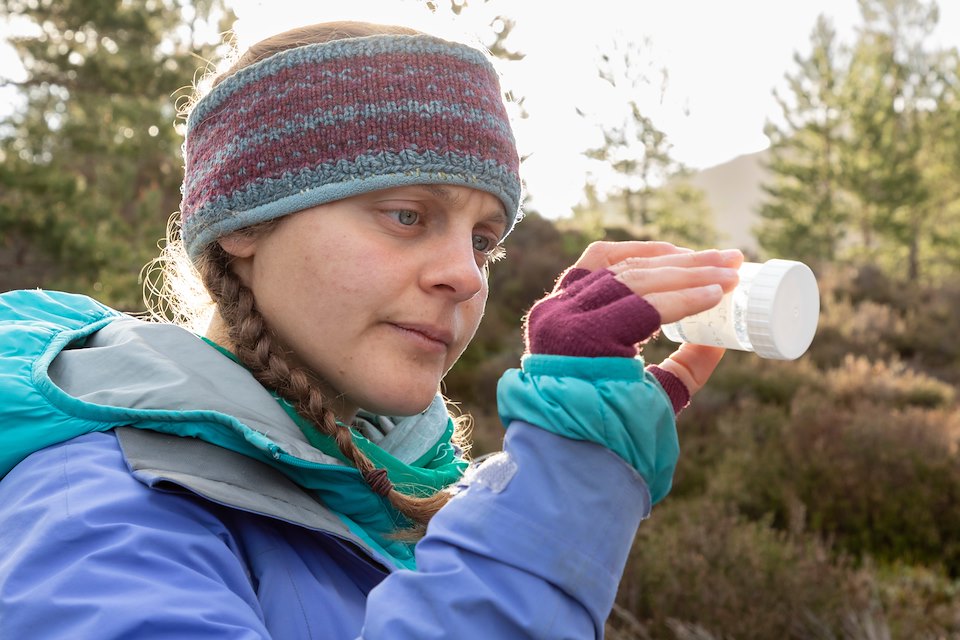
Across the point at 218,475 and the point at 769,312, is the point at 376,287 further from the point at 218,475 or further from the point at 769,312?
the point at 769,312

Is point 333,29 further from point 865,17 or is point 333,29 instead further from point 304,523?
point 865,17

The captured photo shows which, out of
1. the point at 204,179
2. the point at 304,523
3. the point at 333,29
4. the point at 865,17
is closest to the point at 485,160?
the point at 333,29

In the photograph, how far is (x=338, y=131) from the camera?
55.5 inches

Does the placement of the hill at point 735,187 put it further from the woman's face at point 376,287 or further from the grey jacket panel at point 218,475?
the grey jacket panel at point 218,475

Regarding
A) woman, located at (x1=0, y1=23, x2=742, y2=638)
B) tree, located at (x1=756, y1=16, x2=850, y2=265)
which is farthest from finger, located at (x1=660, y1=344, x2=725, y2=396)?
tree, located at (x1=756, y1=16, x2=850, y2=265)

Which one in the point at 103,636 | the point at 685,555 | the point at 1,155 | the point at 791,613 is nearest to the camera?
the point at 103,636

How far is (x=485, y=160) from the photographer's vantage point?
1.49 meters

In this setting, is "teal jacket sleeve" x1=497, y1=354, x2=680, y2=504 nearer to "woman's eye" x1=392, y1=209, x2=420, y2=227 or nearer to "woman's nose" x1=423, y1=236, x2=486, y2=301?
"woman's nose" x1=423, y1=236, x2=486, y2=301

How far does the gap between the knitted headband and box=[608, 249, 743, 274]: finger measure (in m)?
0.37

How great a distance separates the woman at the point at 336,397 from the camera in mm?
1011

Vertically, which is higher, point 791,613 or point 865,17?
point 865,17

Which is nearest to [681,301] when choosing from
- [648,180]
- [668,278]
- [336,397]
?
[668,278]

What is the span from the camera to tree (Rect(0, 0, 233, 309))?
27.0 feet

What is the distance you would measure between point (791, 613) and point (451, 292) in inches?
138
